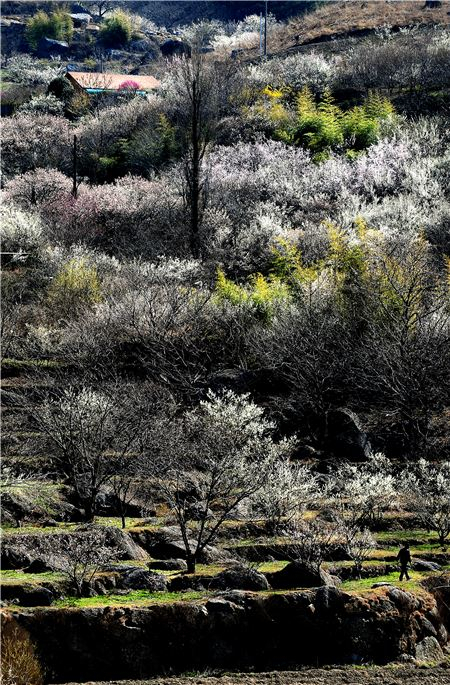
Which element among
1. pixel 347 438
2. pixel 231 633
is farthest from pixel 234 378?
pixel 231 633

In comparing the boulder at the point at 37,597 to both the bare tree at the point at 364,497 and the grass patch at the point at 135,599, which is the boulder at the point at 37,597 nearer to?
the grass patch at the point at 135,599

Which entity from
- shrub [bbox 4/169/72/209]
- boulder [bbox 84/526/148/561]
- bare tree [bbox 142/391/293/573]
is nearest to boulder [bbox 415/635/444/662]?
bare tree [bbox 142/391/293/573]

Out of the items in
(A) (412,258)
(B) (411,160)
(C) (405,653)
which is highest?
(B) (411,160)

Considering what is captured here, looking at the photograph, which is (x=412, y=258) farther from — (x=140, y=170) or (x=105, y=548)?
(x=140, y=170)

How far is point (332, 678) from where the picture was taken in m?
13.5

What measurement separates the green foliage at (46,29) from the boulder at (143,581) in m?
121

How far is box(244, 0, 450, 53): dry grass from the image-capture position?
8031 centimetres

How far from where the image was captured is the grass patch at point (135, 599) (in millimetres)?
14031

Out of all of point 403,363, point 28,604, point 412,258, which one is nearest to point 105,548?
point 28,604

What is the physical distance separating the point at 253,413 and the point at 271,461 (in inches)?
99.5

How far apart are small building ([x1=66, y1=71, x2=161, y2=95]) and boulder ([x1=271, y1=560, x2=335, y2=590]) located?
64010 mm

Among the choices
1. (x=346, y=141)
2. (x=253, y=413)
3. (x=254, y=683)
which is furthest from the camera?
(x=346, y=141)

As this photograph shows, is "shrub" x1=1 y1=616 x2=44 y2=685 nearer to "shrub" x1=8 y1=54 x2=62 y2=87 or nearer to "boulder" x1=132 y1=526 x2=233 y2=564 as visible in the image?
"boulder" x1=132 y1=526 x2=233 y2=564

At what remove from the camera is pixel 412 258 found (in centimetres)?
3131
